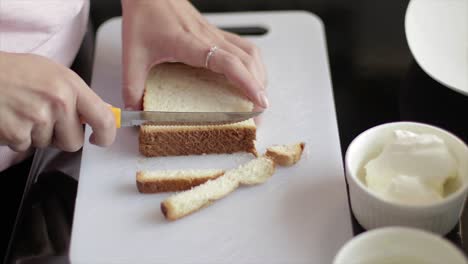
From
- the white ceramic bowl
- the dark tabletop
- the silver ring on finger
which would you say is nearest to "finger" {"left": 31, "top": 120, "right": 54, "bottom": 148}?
the silver ring on finger

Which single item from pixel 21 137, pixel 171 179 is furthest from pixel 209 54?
pixel 21 137

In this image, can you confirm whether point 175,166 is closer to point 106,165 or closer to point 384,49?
point 106,165

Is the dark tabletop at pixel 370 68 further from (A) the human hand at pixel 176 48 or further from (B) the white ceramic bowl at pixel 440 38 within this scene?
(A) the human hand at pixel 176 48

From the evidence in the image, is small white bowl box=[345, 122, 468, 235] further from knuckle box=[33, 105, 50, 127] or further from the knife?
knuckle box=[33, 105, 50, 127]

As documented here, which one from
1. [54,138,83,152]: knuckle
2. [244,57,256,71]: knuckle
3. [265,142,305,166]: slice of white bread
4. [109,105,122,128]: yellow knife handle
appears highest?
[244,57,256,71]: knuckle

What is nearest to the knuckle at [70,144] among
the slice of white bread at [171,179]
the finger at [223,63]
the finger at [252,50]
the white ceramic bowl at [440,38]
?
the slice of white bread at [171,179]

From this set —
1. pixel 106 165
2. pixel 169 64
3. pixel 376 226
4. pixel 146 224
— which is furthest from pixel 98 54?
pixel 376 226
